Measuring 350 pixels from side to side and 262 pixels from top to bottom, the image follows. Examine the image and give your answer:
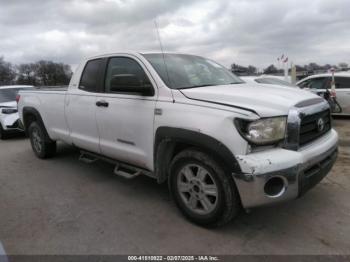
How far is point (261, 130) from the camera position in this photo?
2979 mm

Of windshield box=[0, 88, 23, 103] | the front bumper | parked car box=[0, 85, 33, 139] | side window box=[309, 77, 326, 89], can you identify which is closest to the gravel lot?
the front bumper

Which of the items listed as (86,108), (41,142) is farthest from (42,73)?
(86,108)

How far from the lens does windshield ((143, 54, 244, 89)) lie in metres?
3.83

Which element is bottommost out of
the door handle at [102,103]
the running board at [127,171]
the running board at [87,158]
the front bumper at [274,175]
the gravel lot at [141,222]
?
the gravel lot at [141,222]

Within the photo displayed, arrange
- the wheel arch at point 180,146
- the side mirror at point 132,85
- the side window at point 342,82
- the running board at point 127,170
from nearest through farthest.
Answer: the wheel arch at point 180,146, the side mirror at point 132,85, the running board at point 127,170, the side window at point 342,82

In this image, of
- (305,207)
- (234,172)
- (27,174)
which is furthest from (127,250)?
(27,174)

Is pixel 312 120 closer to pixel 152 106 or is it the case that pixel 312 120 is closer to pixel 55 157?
pixel 152 106

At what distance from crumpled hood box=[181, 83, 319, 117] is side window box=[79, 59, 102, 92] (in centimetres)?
169

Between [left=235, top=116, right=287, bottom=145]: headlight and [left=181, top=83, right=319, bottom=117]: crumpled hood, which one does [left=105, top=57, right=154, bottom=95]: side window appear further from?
[left=235, top=116, right=287, bottom=145]: headlight

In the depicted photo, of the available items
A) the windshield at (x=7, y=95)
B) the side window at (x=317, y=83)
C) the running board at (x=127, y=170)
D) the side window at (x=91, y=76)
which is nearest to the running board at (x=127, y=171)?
the running board at (x=127, y=170)

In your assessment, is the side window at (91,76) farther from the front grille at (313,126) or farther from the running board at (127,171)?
the front grille at (313,126)

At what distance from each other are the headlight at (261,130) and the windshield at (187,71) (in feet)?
3.36

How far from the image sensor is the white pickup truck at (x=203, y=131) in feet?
9.72

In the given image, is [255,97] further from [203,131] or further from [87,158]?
[87,158]
